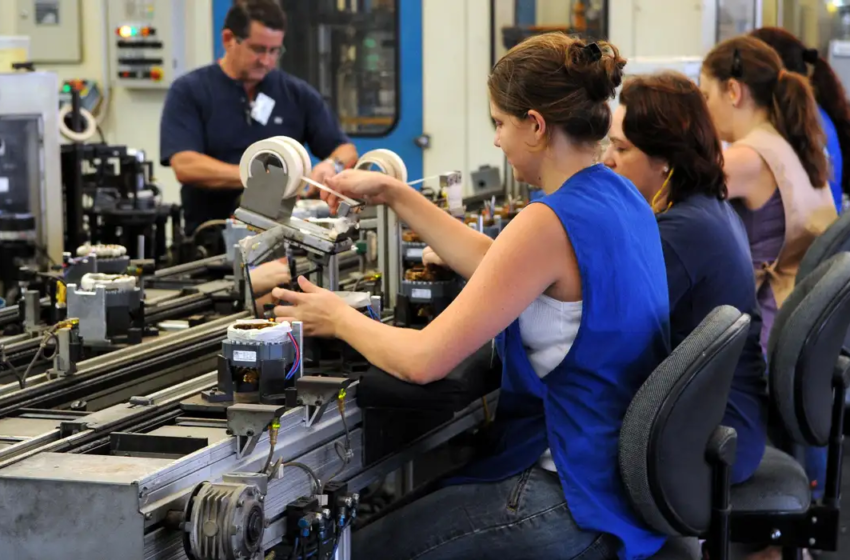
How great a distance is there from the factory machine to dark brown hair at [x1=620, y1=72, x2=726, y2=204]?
0.53 metres

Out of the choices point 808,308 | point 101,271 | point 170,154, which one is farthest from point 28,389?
point 170,154

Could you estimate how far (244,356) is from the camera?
5.25 feet

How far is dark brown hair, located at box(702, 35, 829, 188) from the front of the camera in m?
2.99

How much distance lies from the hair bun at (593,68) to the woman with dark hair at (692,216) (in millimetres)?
426

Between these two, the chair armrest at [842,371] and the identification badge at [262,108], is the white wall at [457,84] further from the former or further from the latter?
the chair armrest at [842,371]

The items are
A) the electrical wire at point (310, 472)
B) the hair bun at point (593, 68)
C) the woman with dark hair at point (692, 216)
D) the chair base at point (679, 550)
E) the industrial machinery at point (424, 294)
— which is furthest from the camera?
the industrial machinery at point (424, 294)

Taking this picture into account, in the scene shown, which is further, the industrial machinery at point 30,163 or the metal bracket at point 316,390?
the industrial machinery at point 30,163

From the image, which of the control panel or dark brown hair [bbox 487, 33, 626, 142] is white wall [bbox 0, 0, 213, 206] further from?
dark brown hair [bbox 487, 33, 626, 142]

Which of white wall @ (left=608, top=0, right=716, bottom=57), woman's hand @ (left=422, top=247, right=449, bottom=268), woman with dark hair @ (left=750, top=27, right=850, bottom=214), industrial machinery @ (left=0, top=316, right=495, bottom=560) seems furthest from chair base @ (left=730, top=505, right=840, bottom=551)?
white wall @ (left=608, top=0, right=716, bottom=57)

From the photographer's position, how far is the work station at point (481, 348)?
1.55 meters

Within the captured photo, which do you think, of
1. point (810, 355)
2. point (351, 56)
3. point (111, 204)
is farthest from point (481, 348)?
point (351, 56)

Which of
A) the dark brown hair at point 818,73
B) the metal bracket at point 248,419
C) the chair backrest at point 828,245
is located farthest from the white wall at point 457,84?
the metal bracket at point 248,419

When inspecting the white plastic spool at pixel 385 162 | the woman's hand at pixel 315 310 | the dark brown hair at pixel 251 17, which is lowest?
the woman's hand at pixel 315 310

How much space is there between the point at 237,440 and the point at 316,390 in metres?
0.16
